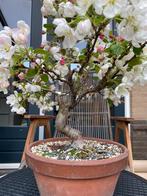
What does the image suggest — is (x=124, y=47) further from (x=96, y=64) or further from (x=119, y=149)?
(x=119, y=149)

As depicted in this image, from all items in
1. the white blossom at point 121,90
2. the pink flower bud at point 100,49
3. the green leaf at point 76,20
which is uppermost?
the green leaf at point 76,20

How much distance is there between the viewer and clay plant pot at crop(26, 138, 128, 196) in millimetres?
784

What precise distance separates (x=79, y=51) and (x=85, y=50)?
0.07 metres

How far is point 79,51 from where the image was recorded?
94cm

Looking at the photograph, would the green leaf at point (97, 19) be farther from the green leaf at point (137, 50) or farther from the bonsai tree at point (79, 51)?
the green leaf at point (137, 50)

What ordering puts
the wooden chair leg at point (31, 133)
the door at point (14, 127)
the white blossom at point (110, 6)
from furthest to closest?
the door at point (14, 127) < the wooden chair leg at point (31, 133) < the white blossom at point (110, 6)

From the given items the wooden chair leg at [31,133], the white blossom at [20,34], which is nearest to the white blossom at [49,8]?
the white blossom at [20,34]

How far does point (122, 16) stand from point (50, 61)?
1.00 feet

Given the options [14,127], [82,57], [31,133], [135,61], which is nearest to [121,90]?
[135,61]

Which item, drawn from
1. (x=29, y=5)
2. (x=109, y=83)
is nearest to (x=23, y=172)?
(x=109, y=83)

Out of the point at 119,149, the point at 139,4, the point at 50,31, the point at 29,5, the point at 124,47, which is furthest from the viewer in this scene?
the point at 29,5

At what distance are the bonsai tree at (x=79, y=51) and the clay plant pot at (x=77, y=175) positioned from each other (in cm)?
22

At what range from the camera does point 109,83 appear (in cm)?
90

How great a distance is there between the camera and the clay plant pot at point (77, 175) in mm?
784
